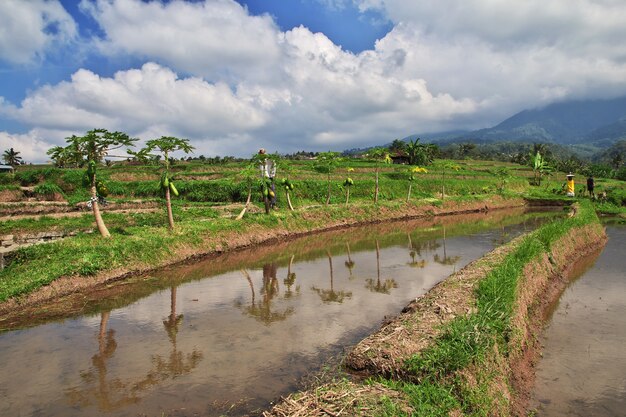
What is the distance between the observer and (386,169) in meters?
A: 48.1

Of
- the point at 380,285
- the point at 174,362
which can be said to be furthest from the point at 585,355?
the point at 174,362

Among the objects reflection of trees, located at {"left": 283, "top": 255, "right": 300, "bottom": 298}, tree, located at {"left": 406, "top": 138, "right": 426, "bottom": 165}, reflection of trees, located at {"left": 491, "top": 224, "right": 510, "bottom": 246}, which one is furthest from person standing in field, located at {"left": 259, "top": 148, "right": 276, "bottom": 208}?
tree, located at {"left": 406, "top": 138, "right": 426, "bottom": 165}

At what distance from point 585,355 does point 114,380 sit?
8940 millimetres

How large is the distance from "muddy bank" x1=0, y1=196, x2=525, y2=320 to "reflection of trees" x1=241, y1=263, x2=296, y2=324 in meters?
3.77

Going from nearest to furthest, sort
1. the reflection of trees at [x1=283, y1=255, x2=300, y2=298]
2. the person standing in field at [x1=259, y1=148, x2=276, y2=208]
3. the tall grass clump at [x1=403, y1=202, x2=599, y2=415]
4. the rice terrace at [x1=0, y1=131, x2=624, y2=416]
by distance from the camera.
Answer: the tall grass clump at [x1=403, y1=202, x2=599, y2=415] < the rice terrace at [x1=0, y1=131, x2=624, y2=416] < the reflection of trees at [x1=283, y1=255, x2=300, y2=298] < the person standing in field at [x1=259, y1=148, x2=276, y2=208]

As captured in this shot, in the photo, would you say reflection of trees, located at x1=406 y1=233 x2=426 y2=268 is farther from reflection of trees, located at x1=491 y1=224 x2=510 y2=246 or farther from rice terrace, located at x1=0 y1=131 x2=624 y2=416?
reflection of trees, located at x1=491 y1=224 x2=510 y2=246

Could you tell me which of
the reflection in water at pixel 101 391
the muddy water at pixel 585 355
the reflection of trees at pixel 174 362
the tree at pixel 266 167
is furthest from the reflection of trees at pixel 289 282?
the tree at pixel 266 167

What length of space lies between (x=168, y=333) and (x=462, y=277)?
7.55m

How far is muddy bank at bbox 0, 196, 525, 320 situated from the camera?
36.9 ft

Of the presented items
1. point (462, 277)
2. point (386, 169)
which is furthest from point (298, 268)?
point (386, 169)

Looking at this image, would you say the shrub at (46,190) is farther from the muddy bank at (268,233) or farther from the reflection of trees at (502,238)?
the reflection of trees at (502,238)

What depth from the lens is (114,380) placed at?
689cm

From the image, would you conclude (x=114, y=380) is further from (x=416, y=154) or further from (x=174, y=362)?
(x=416, y=154)

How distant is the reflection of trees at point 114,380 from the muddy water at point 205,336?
0.06ft
